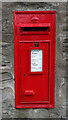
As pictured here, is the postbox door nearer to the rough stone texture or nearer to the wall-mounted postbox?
the wall-mounted postbox

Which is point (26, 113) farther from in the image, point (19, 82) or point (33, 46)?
point (33, 46)

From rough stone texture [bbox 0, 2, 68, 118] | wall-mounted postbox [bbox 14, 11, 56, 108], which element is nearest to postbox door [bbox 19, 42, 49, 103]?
wall-mounted postbox [bbox 14, 11, 56, 108]

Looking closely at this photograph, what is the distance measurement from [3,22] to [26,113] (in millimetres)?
1575

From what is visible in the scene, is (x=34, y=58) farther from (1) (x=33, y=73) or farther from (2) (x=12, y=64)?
(2) (x=12, y=64)

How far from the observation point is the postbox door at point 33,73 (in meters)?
2.09

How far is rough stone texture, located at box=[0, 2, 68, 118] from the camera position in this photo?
2111 mm

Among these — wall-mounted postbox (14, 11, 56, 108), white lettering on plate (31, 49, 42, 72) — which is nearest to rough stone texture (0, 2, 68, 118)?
wall-mounted postbox (14, 11, 56, 108)

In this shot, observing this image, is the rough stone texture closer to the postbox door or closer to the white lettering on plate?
the postbox door

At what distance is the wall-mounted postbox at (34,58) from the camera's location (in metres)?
2.05

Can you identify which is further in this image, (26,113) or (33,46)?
(26,113)

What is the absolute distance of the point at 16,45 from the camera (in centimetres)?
210

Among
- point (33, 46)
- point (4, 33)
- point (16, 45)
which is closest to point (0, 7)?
point (4, 33)

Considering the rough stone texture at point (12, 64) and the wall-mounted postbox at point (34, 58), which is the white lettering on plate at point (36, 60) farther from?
the rough stone texture at point (12, 64)

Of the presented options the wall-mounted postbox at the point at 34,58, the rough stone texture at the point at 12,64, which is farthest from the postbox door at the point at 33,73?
the rough stone texture at the point at 12,64
